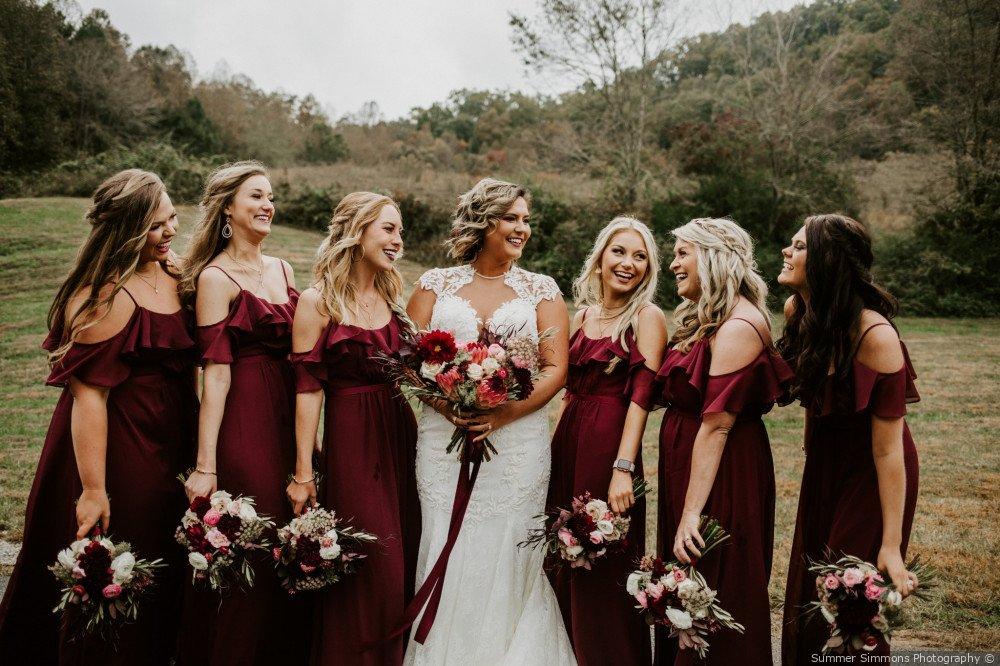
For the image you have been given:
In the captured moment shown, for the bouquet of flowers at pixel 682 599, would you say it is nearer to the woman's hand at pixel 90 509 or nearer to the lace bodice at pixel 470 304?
the lace bodice at pixel 470 304

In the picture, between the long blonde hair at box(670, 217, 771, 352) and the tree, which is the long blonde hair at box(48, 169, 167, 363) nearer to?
the long blonde hair at box(670, 217, 771, 352)

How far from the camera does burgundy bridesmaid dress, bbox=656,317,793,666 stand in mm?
3873

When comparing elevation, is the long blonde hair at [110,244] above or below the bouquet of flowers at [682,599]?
above

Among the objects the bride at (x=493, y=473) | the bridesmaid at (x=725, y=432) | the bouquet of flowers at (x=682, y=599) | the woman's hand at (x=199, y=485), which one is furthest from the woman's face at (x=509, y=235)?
the woman's hand at (x=199, y=485)

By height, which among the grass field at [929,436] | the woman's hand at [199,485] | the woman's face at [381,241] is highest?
the woman's face at [381,241]

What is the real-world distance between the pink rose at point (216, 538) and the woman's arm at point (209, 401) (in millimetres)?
349

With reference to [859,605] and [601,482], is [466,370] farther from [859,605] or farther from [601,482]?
[859,605]

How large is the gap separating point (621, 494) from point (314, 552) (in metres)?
1.77

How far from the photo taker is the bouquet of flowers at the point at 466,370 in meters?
3.92

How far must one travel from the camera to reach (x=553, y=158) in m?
26.3

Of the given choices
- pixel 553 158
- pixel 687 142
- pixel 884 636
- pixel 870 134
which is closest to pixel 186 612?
pixel 884 636

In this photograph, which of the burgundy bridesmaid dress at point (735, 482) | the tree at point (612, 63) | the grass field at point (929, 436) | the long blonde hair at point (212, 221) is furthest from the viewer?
the tree at point (612, 63)

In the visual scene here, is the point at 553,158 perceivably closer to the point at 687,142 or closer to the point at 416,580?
the point at 687,142

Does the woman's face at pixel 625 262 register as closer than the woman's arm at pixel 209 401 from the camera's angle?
No
